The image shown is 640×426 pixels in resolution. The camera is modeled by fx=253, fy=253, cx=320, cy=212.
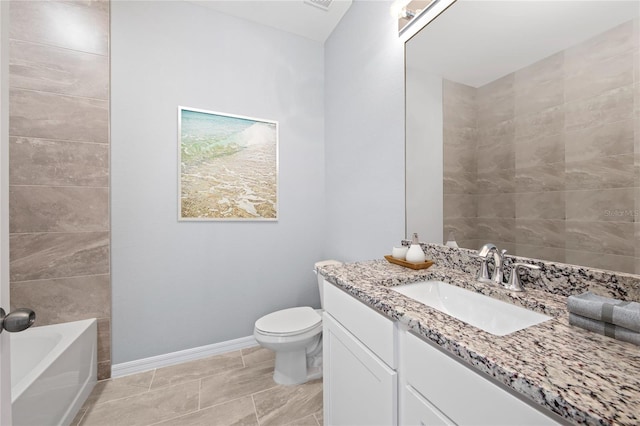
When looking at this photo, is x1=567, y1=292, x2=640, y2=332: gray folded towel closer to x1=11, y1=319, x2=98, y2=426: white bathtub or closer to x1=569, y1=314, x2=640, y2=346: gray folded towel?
x1=569, y1=314, x2=640, y2=346: gray folded towel

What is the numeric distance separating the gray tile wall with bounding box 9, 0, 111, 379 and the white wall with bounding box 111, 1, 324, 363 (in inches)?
3.3

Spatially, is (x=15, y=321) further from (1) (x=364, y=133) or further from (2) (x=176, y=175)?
(1) (x=364, y=133)

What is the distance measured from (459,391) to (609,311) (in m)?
0.40

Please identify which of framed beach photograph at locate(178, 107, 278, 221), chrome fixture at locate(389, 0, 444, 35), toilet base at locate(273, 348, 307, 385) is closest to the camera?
chrome fixture at locate(389, 0, 444, 35)

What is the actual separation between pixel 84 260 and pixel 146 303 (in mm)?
493

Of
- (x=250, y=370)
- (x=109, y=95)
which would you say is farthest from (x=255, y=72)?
(x=250, y=370)

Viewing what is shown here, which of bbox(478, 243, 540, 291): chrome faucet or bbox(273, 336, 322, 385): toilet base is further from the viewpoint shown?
bbox(273, 336, 322, 385): toilet base

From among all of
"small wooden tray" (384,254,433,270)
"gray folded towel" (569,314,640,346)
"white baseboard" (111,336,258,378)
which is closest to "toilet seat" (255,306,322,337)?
"white baseboard" (111,336,258,378)

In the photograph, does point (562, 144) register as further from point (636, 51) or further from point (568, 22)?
point (568, 22)

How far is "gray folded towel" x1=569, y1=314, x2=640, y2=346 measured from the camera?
564 millimetres

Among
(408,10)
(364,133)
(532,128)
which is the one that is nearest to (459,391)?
(532,128)

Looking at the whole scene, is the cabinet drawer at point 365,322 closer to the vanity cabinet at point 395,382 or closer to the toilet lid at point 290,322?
the vanity cabinet at point 395,382

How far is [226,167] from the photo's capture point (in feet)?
6.84

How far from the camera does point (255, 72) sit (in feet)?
7.23
